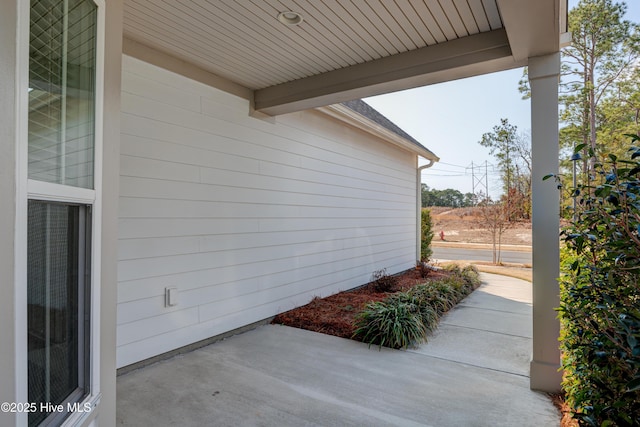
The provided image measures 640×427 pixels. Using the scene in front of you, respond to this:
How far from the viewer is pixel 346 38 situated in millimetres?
3205

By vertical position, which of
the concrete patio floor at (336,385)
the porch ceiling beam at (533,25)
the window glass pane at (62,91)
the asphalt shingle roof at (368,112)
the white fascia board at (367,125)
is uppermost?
the asphalt shingle roof at (368,112)

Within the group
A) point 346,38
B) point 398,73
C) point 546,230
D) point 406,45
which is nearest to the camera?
point 546,230

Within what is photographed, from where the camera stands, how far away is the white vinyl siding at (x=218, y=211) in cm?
330

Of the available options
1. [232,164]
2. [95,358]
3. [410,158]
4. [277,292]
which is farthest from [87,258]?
[410,158]

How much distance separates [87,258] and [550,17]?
124 inches

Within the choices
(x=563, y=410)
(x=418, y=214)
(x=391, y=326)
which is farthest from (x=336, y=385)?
(x=418, y=214)

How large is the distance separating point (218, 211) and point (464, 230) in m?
21.5

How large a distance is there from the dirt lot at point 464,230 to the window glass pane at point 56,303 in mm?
16008

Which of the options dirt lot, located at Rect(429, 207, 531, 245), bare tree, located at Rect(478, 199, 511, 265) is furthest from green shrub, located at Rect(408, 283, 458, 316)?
dirt lot, located at Rect(429, 207, 531, 245)

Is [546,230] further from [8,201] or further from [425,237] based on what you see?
[425,237]

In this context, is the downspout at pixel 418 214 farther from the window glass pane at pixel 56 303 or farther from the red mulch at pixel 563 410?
the window glass pane at pixel 56 303

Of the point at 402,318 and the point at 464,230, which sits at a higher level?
the point at 464,230

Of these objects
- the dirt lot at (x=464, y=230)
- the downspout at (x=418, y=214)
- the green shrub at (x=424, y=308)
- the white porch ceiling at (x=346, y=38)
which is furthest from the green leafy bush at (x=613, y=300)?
the dirt lot at (x=464, y=230)

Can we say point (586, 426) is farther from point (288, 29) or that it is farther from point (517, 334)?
point (288, 29)
